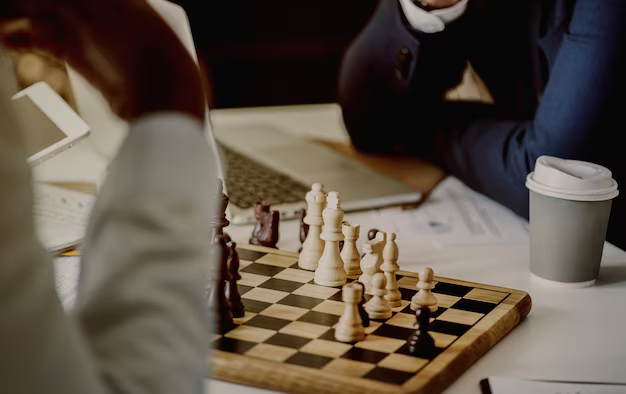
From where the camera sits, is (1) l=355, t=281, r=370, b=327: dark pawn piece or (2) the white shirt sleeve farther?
(2) the white shirt sleeve

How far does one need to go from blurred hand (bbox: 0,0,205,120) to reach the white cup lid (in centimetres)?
72

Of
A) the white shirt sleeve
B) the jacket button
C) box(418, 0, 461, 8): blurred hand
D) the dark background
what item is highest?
box(418, 0, 461, 8): blurred hand

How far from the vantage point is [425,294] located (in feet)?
3.43

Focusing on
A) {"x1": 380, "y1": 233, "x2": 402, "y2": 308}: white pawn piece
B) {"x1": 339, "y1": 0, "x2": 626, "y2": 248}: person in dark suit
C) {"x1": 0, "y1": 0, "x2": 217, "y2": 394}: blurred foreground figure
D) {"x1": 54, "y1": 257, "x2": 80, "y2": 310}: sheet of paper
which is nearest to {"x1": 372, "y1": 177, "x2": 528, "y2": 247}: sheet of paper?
{"x1": 339, "y1": 0, "x2": 626, "y2": 248}: person in dark suit

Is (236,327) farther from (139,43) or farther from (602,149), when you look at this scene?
(602,149)

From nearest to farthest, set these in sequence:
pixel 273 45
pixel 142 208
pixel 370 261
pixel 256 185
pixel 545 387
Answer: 1. pixel 142 208
2. pixel 545 387
3. pixel 370 261
4. pixel 256 185
5. pixel 273 45

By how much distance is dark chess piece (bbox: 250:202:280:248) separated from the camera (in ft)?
4.32

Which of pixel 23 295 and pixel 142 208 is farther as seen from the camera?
pixel 142 208

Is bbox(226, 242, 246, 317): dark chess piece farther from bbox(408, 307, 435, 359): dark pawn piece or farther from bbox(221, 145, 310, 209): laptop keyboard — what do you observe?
bbox(221, 145, 310, 209): laptop keyboard

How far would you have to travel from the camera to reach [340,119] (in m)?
2.29

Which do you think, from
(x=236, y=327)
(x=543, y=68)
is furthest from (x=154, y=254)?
(x=543, y=68)

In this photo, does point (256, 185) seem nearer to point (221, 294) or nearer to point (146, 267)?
point (221, 294)

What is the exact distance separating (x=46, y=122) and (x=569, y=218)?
86cm

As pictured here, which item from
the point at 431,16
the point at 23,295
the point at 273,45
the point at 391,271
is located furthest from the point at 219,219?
the point at 273,45
